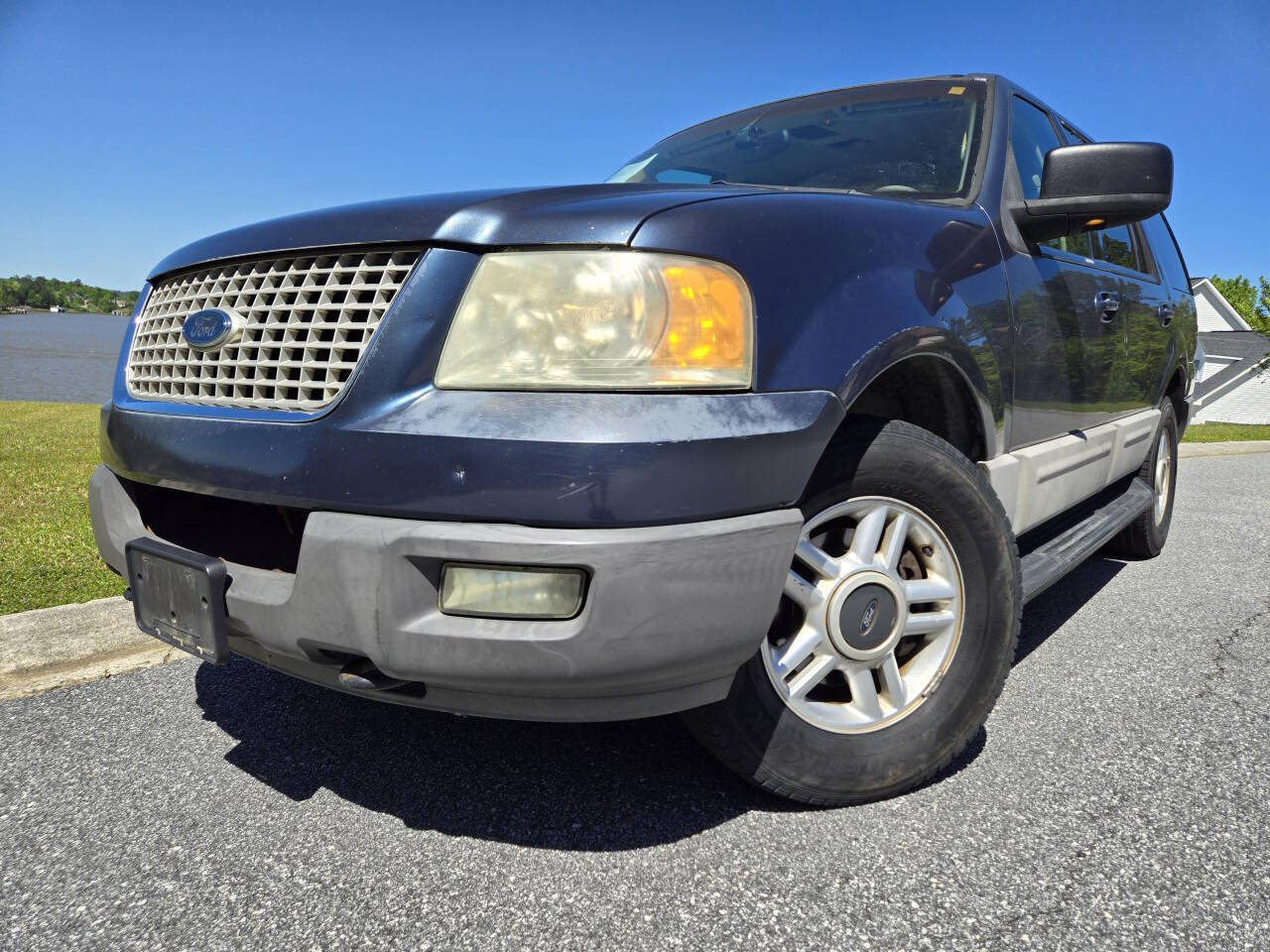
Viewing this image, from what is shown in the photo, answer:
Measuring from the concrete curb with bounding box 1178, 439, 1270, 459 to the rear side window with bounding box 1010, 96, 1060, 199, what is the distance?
8.91 metres

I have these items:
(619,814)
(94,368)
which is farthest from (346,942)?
(94,368)

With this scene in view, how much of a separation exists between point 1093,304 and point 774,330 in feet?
6.47

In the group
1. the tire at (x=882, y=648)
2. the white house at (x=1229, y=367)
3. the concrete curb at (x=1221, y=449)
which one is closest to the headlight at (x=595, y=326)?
the tire at (x=882, y=648)

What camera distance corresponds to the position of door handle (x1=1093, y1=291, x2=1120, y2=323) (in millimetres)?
3090

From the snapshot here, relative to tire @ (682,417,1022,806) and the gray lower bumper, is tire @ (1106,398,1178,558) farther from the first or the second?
the gray lower bumper

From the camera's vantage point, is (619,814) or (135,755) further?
(135,755)

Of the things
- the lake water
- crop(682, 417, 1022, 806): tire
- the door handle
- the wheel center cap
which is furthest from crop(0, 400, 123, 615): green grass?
the door handle

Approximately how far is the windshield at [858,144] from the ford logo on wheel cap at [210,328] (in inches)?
67.2

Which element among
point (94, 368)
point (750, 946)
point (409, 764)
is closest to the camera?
point (750, 946)

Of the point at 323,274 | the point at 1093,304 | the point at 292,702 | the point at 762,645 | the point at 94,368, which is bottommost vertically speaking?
the point at 94,368

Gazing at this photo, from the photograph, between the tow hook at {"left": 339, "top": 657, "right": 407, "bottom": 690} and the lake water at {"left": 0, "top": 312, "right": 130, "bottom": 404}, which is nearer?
the tow hook at {"left": 339, "top": 657, "right": 407, "bottom": 690}

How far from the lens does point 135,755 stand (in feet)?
7.34

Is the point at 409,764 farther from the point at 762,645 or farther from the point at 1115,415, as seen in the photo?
the point at 1115,415

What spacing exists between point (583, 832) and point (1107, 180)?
2.24 m
